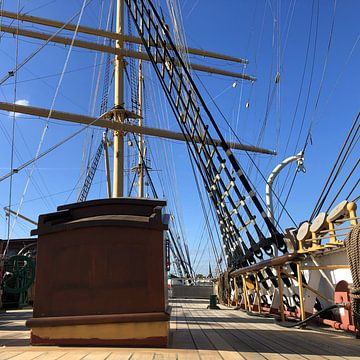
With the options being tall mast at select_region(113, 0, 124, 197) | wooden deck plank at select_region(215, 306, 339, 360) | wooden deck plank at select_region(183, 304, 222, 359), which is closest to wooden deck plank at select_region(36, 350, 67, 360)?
wooden deck plank at select_region(183, 304, 222, 359)

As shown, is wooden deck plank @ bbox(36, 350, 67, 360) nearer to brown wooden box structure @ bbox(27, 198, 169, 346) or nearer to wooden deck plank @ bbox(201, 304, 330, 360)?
brown wooden box structure @ bbox(27, 198, 169, 346)

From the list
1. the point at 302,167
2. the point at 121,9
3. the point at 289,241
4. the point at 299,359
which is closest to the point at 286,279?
the point at 289,241

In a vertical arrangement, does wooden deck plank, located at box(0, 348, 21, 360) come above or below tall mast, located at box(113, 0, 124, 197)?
below

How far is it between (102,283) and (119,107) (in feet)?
60.0

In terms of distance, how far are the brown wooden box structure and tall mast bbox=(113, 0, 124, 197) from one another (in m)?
14.5

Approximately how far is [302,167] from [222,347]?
40.1 feet

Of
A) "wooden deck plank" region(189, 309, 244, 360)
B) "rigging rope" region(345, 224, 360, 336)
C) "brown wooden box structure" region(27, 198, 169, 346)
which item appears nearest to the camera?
"wooden deck plank" region(189, 309, 244, 360)

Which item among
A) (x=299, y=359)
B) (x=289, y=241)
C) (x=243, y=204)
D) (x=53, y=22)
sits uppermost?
(x=53, y=22)

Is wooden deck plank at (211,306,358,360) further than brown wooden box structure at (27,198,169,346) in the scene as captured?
No

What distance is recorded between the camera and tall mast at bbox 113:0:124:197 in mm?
20072

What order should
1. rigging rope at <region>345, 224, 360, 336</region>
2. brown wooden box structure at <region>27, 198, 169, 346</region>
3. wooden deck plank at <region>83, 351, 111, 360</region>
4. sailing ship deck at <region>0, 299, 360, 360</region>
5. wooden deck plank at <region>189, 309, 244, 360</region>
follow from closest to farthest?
1. wooden deck plank at <region>83, 351, 111, 360</region>
2. sailing ship deck at <region>0, 299, 360, 360</region>
3. wooden deck plank at <region>189, 309, 244, 360</region>
4. brown wooden box structure at <region>27, 198, 169, 346</region>
5. rigging rope at <region>345, 224, 360, 336</region>

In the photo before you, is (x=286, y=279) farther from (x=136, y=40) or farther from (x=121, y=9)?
(x=121, y=9)

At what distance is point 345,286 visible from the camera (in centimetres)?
645

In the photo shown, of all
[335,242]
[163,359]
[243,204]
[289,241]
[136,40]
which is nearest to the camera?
[163,359]
